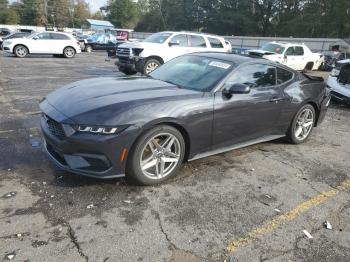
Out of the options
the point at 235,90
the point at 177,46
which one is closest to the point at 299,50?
the point at 177,46

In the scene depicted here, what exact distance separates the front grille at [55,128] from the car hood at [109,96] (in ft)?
0.47

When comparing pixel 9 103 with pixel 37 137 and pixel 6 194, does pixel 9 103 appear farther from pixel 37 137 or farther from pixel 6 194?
pixel 6 194

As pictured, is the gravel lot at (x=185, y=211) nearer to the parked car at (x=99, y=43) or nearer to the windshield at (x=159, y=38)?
the windshield at (x=159, y=38)

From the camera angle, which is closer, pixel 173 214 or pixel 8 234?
pixel 8 234

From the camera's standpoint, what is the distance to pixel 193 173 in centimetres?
463

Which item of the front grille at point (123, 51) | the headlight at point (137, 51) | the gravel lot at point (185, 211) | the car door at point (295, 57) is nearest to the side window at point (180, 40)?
the headlight at point (137, 51)

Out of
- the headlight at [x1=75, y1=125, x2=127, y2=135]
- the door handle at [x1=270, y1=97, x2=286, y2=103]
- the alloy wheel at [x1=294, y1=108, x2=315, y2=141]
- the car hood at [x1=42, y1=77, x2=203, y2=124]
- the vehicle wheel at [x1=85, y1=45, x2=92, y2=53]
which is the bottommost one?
the vehicle wheel at [x1=85, y1=45, x2=92, y2=53]

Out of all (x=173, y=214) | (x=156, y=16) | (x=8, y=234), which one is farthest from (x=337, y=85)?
(x=156, y=16)

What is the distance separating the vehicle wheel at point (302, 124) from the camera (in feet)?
19.6

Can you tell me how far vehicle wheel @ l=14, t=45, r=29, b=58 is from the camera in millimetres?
20672

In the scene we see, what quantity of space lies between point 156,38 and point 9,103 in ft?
24.8

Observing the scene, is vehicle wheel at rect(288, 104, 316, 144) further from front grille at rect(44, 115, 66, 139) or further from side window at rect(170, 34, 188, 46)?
side window at rect(170, 34, 188, 46)

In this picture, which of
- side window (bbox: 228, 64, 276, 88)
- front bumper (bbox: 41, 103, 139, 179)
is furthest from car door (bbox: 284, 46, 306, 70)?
front bumper (bbox: 41, 103, 139, 179)

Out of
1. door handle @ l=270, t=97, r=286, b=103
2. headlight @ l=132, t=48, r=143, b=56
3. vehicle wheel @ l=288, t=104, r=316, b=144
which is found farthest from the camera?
headlight @ l=132, t=48, r=143, b=56
